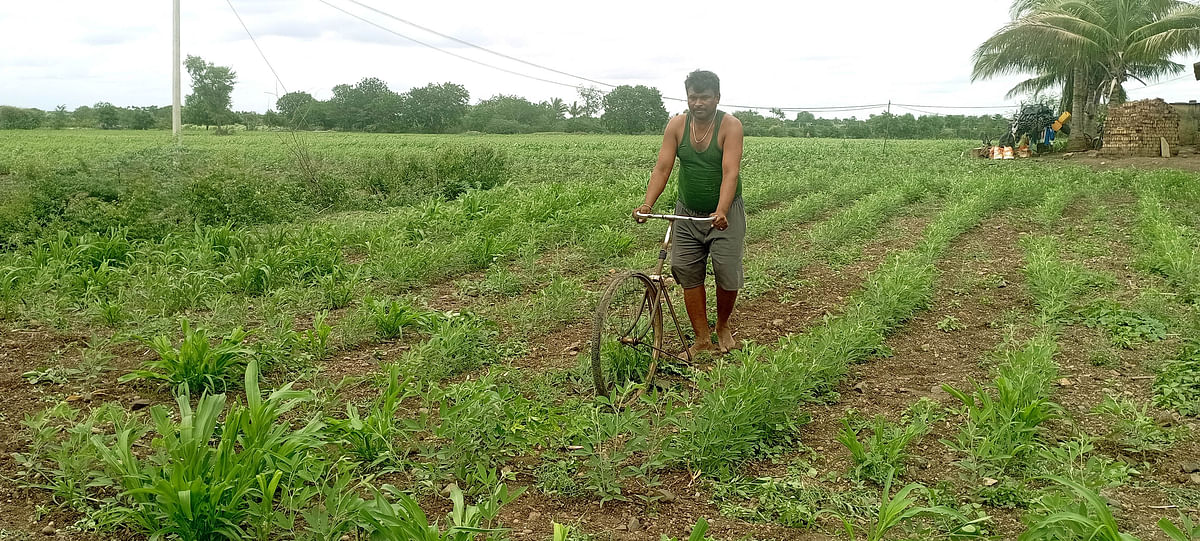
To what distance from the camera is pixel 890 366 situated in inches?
209

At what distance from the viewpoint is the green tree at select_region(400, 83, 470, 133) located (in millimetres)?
51469

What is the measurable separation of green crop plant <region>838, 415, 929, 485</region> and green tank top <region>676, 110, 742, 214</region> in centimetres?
164

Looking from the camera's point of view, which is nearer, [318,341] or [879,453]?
[879,453]

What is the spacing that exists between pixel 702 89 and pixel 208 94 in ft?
120

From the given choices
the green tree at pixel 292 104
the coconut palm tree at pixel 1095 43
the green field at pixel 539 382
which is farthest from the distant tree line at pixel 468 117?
the green field at pixel 539 382

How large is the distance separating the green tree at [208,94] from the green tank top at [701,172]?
1173 inches

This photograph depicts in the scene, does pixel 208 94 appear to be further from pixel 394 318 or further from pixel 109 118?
pixel 394 318

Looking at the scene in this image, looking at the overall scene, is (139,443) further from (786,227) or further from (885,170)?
(885,170)

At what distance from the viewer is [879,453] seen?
3.78 m

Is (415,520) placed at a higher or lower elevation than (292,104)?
lower

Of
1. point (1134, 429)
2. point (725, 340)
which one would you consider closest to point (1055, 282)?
point (1134, 429)

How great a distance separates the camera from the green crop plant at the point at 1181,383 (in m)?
4.50

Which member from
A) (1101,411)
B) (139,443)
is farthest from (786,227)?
(139,443)

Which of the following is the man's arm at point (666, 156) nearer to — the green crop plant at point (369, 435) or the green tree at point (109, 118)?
the green crop plant at point (369, 435)
